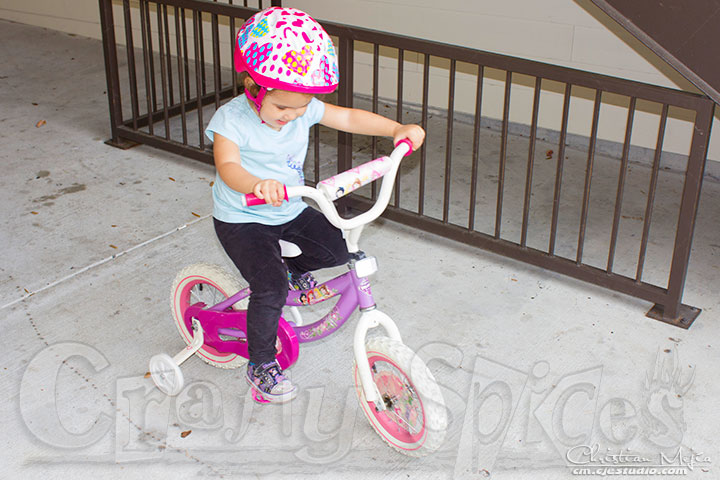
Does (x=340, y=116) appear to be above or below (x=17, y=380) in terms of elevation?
above

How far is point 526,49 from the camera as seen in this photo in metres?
5.69

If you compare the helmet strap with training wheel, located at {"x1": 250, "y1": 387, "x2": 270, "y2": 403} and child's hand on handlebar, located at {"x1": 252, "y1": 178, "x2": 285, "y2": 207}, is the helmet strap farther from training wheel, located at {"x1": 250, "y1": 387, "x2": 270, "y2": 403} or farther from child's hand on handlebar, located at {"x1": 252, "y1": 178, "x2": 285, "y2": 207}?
training wheel, located at {"x1": 250, "y1": 387, "x2": 270, "y2": 403}

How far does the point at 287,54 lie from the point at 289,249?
70cm

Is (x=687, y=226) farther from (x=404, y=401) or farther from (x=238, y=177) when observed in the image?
(x=238, y=177)

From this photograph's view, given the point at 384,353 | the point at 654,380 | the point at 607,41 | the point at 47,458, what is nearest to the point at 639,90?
the point at 654,380

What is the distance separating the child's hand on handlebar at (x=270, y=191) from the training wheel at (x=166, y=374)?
43.5 inches

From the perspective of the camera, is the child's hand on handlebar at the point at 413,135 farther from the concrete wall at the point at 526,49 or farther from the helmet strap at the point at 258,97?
the concrete wall at the point at 526,49

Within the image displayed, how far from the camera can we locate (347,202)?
15.5 feet

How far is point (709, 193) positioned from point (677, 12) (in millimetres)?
2158

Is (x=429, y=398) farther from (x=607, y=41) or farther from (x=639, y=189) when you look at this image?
(x=607, y=41)

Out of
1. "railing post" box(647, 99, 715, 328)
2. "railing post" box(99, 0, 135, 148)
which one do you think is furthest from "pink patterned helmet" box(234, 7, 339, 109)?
"railing post" box(99, 0, 135, 148)

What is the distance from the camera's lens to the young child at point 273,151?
2562 millimetres

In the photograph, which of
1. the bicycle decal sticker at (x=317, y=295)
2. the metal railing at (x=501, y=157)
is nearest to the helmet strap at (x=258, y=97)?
the bicycle decal sticker at (x=317, y=295)

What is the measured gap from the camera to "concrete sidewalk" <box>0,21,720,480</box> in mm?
2896
